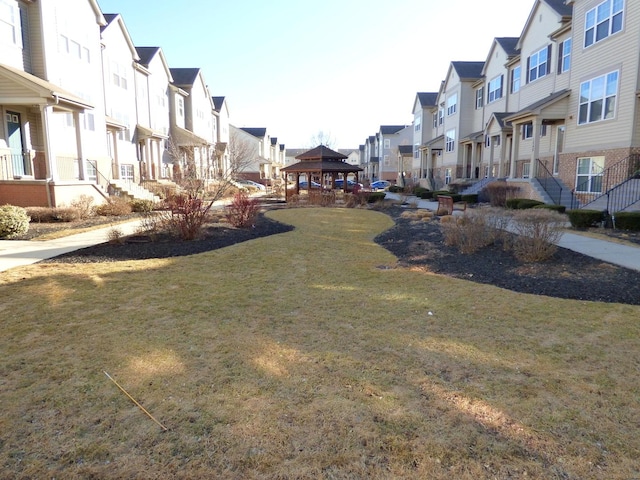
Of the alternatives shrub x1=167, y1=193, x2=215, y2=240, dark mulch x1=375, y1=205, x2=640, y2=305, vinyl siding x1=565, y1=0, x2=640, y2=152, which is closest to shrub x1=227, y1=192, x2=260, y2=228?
shrub x1=167, y1=193, x2=215, y2=240

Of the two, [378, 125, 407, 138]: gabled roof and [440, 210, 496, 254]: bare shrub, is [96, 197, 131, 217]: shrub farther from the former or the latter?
[378, 125, 407, 138]: gabled roof

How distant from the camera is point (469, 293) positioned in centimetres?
684

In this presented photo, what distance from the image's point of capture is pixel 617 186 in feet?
50.8

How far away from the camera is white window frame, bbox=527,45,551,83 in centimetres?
2414

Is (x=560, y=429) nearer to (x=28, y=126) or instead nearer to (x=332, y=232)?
(x=332, y=232)

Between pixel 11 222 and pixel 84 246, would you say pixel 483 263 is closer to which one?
pixel 84 246

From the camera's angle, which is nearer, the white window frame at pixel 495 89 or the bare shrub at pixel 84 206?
the bare shrub at pixel 84 206

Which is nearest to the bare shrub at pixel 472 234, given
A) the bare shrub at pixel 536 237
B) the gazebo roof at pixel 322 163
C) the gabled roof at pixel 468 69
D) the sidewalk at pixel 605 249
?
the bare shrub at pixel 536 237

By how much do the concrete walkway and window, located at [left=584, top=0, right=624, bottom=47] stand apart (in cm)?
1080

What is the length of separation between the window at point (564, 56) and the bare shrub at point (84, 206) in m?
23.8

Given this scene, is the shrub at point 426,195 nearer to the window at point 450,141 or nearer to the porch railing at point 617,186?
the window at point 450,141

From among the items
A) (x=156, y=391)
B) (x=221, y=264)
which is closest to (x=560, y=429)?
(x=156, y=391)

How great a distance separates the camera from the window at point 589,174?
59.6 feet

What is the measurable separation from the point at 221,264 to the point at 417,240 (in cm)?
578
